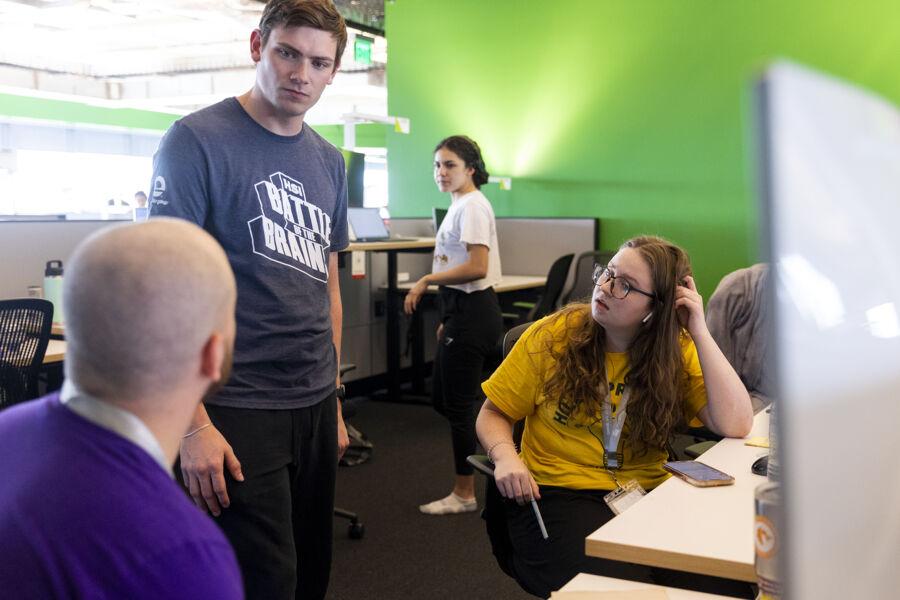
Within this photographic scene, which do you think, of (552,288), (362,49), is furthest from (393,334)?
(362,49)

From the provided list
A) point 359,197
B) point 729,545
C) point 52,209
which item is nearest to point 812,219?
point 729,545

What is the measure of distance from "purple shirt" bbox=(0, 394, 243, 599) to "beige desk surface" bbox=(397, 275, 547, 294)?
438 centimetres

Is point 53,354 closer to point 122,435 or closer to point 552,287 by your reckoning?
point 122,435

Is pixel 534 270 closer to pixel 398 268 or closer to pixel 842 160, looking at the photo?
pixel 398 268

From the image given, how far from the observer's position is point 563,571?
5.69 feet

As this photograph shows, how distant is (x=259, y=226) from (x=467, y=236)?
2.03 meters

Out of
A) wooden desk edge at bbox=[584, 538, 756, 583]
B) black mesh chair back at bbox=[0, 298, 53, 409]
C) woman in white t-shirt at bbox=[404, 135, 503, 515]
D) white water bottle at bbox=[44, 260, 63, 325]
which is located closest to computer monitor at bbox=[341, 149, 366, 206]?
woman in white t-shirt at bbox=[404, 135, 503, 515]

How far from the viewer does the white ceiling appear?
9438 mm

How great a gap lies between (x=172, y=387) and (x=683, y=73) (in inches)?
204

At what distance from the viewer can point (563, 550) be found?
5.72ft

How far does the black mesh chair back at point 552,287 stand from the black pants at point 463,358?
1.35 metres

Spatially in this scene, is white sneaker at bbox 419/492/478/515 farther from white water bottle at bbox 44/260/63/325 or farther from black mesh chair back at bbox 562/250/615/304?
black mesh chair back at bbox 562/250/615/304

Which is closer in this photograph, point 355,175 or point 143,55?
point 355,175

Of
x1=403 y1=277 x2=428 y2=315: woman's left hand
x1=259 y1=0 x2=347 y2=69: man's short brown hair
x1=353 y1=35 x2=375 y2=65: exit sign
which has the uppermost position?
x1=353 y1=35 x2=375 y2=65: exit sign
